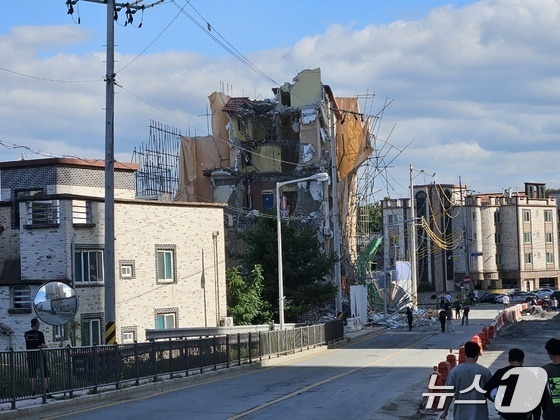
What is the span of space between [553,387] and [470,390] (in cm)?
100

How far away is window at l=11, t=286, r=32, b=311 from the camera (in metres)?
40.4

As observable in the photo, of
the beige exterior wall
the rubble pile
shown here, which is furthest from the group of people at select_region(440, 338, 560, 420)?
the rubble pile

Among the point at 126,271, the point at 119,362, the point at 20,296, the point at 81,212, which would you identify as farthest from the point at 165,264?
the point at 119,362

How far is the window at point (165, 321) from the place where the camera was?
4675 cm

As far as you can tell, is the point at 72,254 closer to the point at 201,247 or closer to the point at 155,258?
the point at 155,258

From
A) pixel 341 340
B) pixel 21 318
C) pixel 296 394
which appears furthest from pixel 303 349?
pixel 296 394

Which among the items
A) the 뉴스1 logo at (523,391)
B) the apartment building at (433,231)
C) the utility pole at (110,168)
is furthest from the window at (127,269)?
the apartment building at (433,231)

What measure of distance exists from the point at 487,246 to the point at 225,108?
47966 mm

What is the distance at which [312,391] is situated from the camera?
969 inches

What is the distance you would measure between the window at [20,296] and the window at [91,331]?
269cm

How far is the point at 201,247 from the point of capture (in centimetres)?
5078

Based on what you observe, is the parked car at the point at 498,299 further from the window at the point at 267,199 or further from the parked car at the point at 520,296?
the window at the point at 267,199

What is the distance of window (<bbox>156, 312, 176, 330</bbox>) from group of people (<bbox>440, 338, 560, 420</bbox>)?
3643 centimetres

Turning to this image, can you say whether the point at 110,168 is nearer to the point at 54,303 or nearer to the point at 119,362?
the point at 119,362
